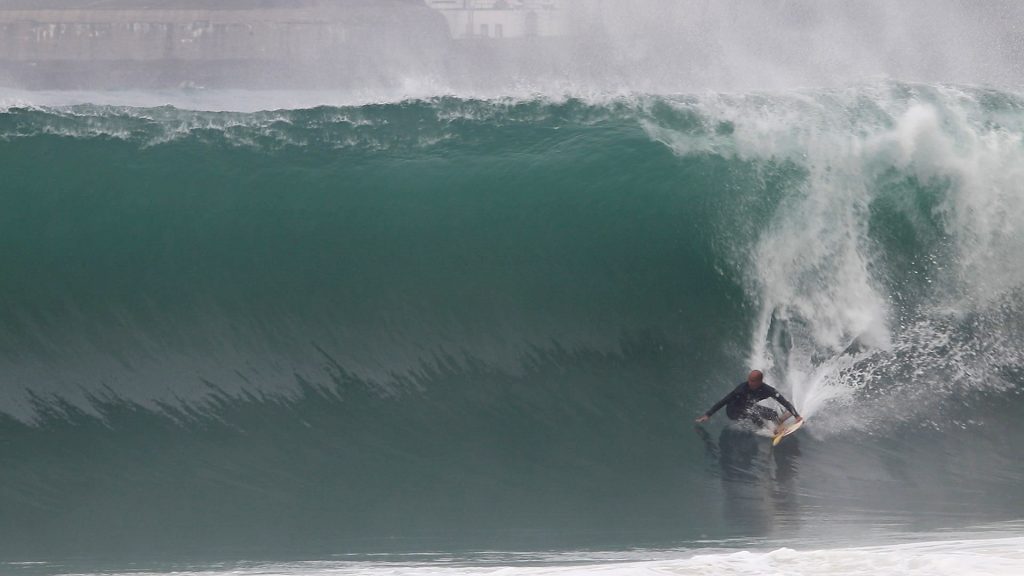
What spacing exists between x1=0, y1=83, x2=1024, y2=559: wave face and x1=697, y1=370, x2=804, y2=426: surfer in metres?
0.21

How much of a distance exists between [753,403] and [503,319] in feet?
8.51

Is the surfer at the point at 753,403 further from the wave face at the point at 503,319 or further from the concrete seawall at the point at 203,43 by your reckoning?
the concrete seawall at the point at 203,43

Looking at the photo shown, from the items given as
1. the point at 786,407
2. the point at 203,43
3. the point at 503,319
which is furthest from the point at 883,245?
the point at 203,43

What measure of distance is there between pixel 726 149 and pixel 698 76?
30.3 feet

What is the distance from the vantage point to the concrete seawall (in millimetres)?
30000

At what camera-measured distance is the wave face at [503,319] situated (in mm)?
8844

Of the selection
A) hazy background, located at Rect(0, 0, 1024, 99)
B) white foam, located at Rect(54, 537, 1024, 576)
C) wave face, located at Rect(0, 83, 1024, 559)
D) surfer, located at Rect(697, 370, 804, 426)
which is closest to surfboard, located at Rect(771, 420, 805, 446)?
surfer, located at Rect(697, 370, 804, 426)

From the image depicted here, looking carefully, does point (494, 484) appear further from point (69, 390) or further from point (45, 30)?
point (45, 30)

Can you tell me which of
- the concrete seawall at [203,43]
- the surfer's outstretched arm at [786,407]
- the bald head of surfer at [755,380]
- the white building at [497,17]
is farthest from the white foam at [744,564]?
the concrete seawall at [203,43]

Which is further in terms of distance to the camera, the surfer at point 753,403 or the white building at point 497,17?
the white building at point 497,17

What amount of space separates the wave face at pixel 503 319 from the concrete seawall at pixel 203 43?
56.8 ft

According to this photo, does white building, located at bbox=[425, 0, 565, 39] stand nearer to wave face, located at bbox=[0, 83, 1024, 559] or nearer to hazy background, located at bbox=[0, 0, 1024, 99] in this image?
hazy background, located at bbox=[0, 0, 1024, 99]

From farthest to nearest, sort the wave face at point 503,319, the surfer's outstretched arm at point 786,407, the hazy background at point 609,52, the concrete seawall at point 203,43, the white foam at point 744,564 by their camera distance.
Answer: the concrete seawall at point 203,43, the hazy background at point 609,52, the surfer's outstretched arm at point 786,407, the wave face at point 503,319, the white foam at point 744,564

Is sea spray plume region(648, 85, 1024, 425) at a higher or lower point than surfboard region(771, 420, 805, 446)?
higher
